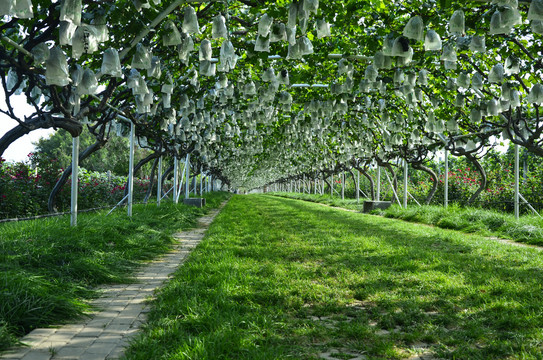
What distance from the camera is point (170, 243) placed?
837 centimetres

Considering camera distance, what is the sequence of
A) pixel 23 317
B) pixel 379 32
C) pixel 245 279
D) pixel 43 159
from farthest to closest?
pixel 43 159
pixel 379 32
pixel 245 279
pixel 23 317

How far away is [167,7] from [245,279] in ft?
10.6

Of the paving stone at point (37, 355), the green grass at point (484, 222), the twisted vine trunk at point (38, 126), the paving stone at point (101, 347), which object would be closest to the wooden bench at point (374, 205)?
the green grass at point (484, 222)

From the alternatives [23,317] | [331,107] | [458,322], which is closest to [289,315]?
[458,322]

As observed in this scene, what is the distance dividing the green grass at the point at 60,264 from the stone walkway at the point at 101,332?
6.3 inches

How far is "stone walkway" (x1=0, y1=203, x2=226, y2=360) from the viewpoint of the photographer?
283 cm

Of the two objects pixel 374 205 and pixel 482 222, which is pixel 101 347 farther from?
pixel 374 205

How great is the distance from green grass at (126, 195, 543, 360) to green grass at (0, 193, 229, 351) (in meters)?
0.93

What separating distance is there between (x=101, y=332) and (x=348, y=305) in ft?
8.00

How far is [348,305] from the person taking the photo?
4.12 m

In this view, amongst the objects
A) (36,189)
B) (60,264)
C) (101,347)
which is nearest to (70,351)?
(101,347)

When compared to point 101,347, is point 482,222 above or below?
above

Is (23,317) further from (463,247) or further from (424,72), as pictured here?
(463,247)

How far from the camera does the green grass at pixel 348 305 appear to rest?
2.98 metres
